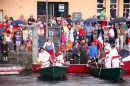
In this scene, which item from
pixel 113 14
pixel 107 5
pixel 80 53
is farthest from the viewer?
pixel 107 5

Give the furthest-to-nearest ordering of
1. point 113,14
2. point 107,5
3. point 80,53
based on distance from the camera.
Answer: point 107,5 → point 113,14 → point 80,53

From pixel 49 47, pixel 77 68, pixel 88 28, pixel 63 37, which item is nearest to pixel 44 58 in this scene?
pixel 49 47

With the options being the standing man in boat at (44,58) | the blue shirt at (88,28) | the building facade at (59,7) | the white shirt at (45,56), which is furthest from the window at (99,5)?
the white shirt at (45,56)

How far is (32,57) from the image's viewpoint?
42312 mm

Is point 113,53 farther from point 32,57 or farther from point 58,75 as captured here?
point 32,57

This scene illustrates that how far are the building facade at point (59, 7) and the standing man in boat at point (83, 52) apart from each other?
7.83 meters

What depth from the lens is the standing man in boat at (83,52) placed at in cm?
4134

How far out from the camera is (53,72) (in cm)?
3884

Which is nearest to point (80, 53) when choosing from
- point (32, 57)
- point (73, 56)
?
point (73, 56)

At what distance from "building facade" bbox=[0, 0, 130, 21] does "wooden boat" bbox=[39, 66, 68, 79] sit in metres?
9.64

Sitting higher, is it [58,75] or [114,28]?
[114,28]

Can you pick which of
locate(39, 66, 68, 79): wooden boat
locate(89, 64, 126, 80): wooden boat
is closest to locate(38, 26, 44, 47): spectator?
locate(39, 66, 68, 79): wooden boat

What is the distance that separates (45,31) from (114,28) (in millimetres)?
4897

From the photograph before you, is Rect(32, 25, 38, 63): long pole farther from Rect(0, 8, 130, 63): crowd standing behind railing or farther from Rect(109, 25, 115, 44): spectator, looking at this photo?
Rect(109, 25, 115, 44): spectator
